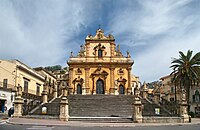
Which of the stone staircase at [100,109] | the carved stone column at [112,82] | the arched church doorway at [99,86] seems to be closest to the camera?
the stone staircase at [100,109]

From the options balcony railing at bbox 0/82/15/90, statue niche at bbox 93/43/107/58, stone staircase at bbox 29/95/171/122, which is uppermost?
statue niche at bbox 93/43/107/58

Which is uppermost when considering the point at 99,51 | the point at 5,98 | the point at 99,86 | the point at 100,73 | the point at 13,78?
the point at 99,51

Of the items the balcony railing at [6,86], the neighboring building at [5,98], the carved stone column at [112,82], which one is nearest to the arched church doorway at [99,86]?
the carved stone column at [112,82]

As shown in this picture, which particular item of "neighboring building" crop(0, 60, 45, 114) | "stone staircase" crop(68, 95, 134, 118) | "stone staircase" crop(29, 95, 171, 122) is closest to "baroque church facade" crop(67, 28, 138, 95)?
"neighboring building" crop(0, 60, 45, 114)

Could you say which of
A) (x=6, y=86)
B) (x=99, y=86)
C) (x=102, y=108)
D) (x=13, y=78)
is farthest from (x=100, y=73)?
(x=102, y=108)

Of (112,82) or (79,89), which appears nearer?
(112,82)

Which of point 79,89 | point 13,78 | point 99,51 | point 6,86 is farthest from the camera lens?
point 99,51

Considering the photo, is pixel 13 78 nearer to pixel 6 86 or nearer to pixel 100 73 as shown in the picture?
pixel 6 86

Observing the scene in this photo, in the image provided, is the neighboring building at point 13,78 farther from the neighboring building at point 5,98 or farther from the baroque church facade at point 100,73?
the baroque church facade at point 100,73

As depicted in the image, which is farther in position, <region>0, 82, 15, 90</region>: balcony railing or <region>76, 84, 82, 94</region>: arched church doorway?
<region>76, 84, 82, 94</region>: arched church doorway

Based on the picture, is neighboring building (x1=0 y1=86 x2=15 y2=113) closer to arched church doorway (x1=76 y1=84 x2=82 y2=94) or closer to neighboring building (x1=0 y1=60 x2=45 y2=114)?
neighboring building (x1=0 y1=60 x2=45 y2=114)

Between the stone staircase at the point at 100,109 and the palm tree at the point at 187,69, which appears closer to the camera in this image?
the stone staircase at the point at 100,109

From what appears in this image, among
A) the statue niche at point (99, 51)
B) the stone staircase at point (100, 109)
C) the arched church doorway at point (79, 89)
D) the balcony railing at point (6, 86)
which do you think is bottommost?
the stone staircase at point (100, 109)

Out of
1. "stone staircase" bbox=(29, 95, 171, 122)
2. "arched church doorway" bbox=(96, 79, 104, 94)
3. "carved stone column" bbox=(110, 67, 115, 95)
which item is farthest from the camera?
"arched church doorway" bbox=(96, 79, 104, 94)
